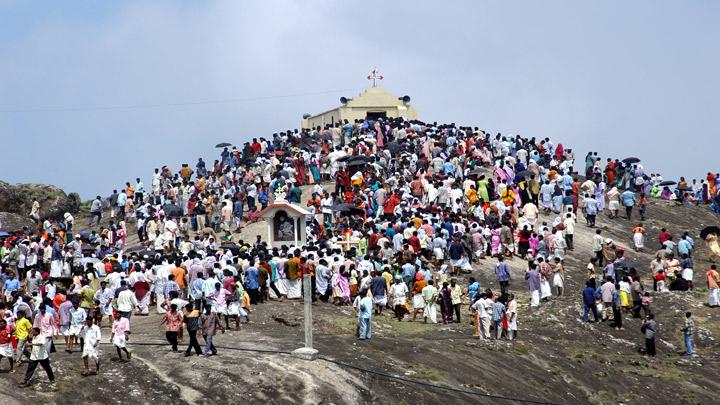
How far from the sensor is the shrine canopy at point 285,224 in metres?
44.4

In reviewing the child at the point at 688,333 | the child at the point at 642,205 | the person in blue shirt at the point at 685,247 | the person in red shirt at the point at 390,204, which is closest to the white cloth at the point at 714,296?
the child at the point at 688,333

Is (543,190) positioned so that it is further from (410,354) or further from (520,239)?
(410,354)

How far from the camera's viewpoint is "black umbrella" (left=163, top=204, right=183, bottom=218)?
162 feet

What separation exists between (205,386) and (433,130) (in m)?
32.2

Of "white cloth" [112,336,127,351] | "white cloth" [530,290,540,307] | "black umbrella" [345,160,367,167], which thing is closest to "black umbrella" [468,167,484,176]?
"black umbrella" [345,160,367,167]

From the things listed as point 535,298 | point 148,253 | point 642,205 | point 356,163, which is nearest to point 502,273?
point 535,298

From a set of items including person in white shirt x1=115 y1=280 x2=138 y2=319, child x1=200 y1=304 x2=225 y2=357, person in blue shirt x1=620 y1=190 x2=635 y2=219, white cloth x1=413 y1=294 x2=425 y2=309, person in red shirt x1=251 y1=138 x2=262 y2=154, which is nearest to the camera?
child x1=200 y1=304 x2=225 y2=357

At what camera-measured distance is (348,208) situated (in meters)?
47.8

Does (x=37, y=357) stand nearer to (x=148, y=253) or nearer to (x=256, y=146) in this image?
(x=148, y=253)

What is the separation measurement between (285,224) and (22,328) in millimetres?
16028

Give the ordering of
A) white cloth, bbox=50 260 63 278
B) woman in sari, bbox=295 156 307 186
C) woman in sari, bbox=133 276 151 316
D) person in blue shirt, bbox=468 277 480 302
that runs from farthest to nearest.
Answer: woman in sari, bbox=295 156 307 186 < white cloth, bbox=50 260 63 278 < person in blue shirt, bbox=468 277 480 302 < woman in sari, bbox=133 276 151 316

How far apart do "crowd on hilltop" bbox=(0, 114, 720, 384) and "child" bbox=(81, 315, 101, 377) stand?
0.04 meters

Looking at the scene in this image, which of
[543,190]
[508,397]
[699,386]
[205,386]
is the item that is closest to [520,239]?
[543,190]

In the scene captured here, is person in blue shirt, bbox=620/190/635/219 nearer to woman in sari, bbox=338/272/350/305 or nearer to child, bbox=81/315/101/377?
woman in sari, bbox=338/272/350/305
